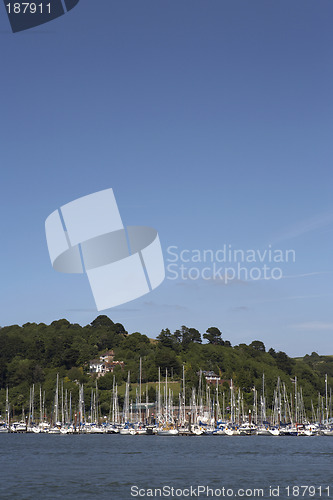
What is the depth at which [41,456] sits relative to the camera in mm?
68562

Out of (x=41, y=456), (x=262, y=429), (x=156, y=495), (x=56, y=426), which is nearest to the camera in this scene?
(x=156, y=495)

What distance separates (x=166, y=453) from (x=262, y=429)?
58.4 m

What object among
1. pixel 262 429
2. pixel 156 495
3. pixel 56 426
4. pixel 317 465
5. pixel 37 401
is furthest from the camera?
pixel 37 401

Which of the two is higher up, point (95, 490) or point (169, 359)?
point (169, 359)

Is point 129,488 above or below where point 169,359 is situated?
below

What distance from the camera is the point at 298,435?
129750 millimetres

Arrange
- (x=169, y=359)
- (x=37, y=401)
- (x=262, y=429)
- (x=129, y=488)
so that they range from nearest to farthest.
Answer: (x=129, y=488) → (x=262, y=429) → (x=37, y=401) → (x=169, y=359)

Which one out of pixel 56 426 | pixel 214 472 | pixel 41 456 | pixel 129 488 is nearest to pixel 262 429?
pixel 56 426

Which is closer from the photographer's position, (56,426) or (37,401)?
(56,426)

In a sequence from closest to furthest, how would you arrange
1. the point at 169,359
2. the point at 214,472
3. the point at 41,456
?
the point at 214,472 < the point at 41,456 < the point at 169,359

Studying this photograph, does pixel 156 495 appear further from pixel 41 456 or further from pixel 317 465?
pixel 41 456

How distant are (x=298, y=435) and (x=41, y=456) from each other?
242ft

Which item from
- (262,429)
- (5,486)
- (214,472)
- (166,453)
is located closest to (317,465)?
(214,472)

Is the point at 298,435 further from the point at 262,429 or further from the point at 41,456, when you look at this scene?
the point at 41,456
